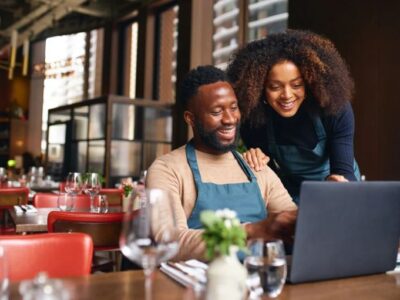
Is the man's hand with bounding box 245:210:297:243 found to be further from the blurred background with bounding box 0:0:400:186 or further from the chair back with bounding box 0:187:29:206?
the chair back with bounding box 0:187:29:206

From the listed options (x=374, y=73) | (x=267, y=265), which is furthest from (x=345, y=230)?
(x=374, y=73)

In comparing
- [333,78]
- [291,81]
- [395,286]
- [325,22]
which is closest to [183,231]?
[395,286]

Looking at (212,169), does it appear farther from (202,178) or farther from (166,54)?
(166,54)

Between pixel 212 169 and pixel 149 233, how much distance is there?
2.65ft

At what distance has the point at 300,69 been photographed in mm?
1646

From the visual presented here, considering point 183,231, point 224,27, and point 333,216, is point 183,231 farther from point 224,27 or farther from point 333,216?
point 224,27

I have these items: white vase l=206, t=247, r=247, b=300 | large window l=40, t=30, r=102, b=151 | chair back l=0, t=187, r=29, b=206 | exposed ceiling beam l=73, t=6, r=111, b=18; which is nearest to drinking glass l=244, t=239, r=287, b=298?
white vase l=206, t=247, r=247, b=300

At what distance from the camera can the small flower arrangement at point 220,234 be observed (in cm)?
79

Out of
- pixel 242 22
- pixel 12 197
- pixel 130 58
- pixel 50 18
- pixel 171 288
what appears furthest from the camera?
pixel 50 18

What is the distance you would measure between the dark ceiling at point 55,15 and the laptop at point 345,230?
7482mm

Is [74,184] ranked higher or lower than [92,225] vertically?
higher

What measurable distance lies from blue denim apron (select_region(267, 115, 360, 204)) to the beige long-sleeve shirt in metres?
0.10

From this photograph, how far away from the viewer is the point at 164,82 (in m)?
7.94

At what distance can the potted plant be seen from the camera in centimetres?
80
